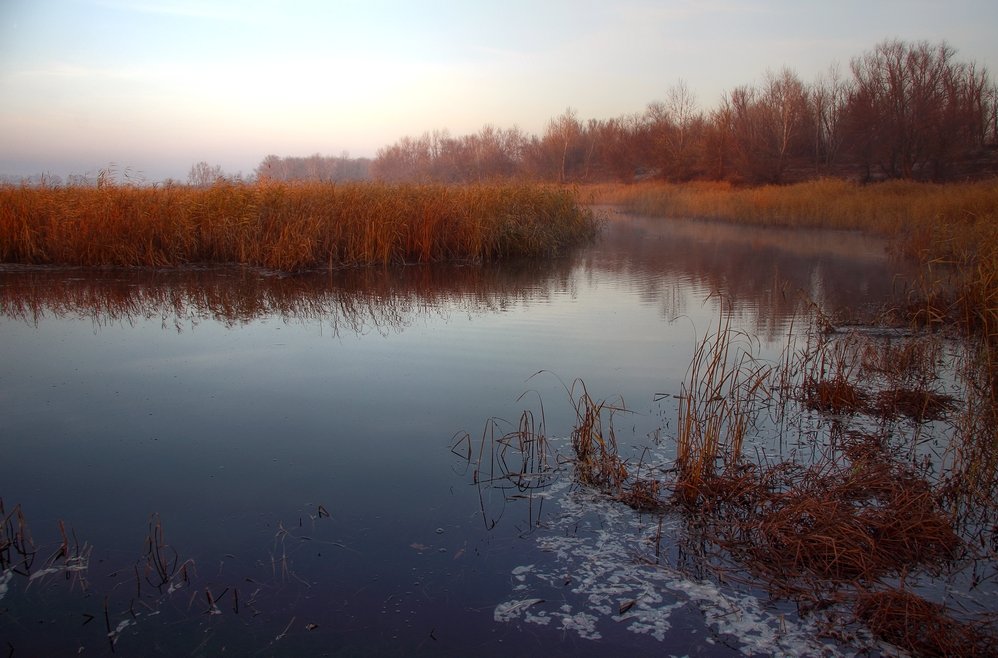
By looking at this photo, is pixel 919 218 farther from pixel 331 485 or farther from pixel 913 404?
pixel 331 485

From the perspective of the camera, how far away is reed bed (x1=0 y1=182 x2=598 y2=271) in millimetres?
9492

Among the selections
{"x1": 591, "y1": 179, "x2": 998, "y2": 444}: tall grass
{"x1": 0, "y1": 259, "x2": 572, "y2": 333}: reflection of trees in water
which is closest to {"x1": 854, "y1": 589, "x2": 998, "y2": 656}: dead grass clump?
{"x1": 591, "y1": 179, "x2": 998, "y2": 444}: tall grass

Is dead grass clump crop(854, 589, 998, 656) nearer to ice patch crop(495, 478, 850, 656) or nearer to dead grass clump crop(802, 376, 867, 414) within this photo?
ice patch crop(495, 478, 850, 656)

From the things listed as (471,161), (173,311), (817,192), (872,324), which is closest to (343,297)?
(173,311)

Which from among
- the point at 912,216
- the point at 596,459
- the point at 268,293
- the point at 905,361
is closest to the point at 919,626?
the point at 596,459

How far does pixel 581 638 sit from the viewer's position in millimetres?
2162

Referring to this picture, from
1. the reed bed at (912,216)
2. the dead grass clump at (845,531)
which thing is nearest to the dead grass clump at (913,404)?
the reed bed at (912,216)

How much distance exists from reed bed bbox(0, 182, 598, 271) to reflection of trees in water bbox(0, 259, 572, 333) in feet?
1.12

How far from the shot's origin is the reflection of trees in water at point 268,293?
6766mm

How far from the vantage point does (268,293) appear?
8.04 meters

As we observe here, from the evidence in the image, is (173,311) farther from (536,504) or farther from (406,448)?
(536,504)

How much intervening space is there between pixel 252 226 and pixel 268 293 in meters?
2.25

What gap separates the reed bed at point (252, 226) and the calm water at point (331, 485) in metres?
2.27

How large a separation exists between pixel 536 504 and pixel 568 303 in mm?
4815
